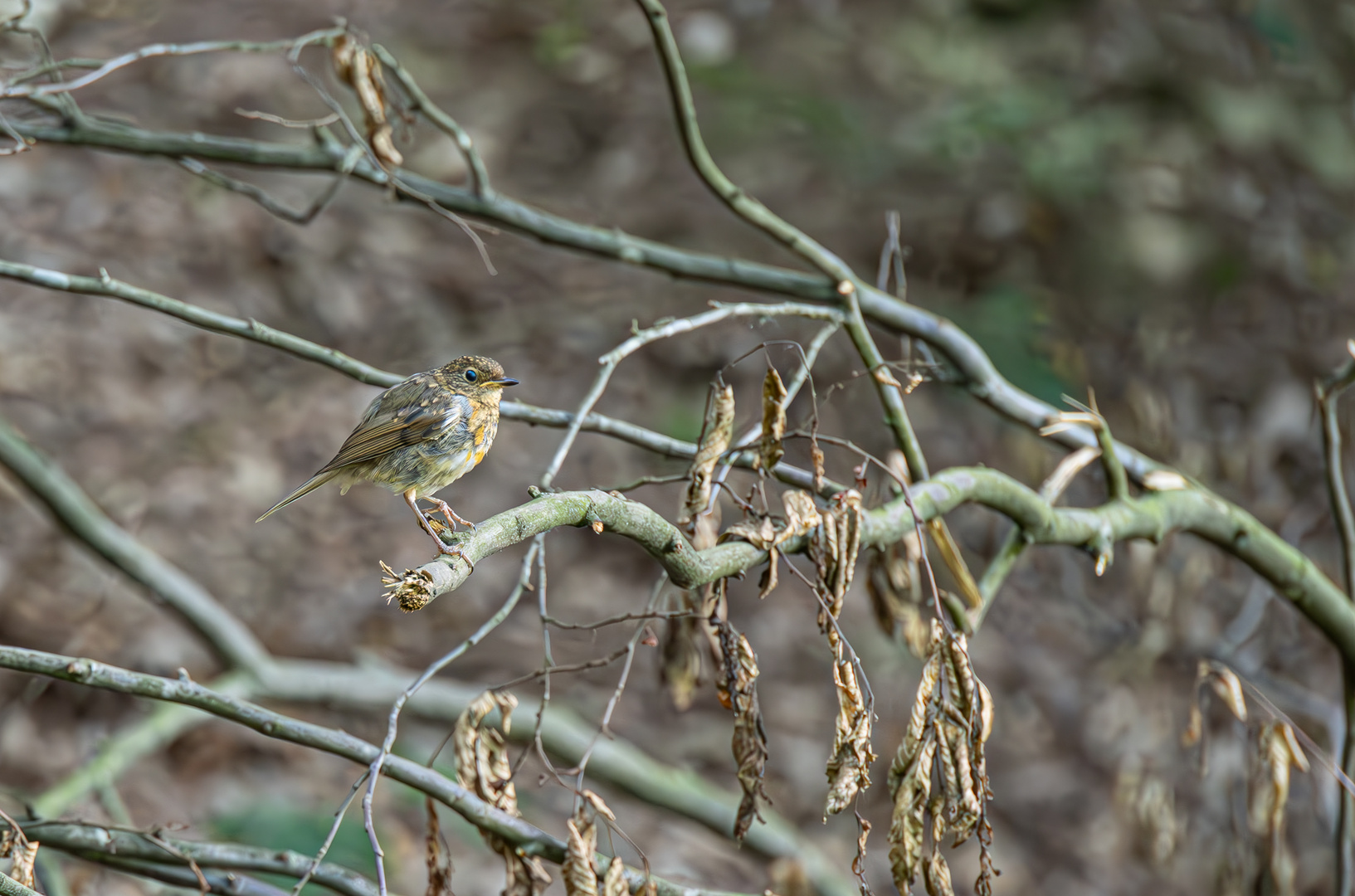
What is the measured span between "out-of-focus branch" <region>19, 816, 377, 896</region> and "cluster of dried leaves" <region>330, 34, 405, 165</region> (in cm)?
193

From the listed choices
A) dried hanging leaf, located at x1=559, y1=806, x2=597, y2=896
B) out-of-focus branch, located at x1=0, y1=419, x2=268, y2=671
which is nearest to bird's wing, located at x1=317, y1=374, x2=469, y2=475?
dried hanging leaf, located at x1=559, y1=806, x2=597, y2=896

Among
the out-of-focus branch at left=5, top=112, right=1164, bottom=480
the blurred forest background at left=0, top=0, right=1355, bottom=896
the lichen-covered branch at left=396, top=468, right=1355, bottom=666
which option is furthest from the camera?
the blurred forest background at left=0, top=0, right=1355, bottom=896

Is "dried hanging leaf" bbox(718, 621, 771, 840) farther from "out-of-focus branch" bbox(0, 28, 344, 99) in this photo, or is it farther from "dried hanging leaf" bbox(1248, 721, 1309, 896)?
"out-of-focus branch" bbox(0, 28, 344, 99)

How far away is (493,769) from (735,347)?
5583 millimetres

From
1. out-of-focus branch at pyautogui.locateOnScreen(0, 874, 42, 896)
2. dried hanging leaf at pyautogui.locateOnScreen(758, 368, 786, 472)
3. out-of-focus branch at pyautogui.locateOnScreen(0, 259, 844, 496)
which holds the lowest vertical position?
out-of-focus branch at pyautogui.locateOnScreen(0, 874, 42, 896)

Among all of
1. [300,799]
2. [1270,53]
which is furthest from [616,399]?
[1270,53]

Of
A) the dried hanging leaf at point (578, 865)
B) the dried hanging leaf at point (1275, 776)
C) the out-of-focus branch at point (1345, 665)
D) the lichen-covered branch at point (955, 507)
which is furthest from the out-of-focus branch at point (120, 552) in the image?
the out-of-focus branch at point (1345, 665)

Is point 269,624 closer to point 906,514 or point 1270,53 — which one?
point 906,514

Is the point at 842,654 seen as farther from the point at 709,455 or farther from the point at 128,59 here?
the point at 128,59

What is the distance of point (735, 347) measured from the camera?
26.3 ft

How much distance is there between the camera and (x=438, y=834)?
2.68 metres

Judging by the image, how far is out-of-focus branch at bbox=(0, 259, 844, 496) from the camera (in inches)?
118

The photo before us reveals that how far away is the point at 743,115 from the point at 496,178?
6.39 ft

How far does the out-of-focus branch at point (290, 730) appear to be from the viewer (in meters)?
2.51
